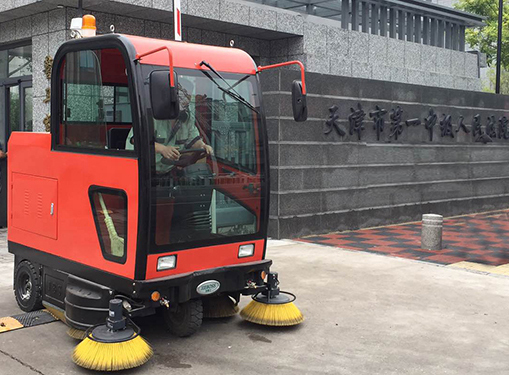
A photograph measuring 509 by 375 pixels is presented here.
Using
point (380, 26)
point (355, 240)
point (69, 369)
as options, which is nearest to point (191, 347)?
point (69, 369)

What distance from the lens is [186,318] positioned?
18.3ft

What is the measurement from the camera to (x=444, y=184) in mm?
14422

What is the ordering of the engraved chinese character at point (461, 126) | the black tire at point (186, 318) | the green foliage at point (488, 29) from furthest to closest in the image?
the green foliage at point (488, 29) → the engraved chinese character at point (461, 126) → the black tire at point (186, 318)

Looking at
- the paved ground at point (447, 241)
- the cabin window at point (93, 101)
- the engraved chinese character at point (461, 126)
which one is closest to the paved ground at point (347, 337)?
the paved ground at point (447, 241)

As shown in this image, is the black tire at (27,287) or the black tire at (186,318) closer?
the black tire at (186,318)

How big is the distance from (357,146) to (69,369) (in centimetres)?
824

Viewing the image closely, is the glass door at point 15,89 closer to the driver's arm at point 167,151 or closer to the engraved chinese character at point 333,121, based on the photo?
the engraved chinese character at point 333,121

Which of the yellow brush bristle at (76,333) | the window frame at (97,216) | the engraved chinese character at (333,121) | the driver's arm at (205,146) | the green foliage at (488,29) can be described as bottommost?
the yellow brush bristle at (76,333)

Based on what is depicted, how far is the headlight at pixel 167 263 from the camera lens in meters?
5.16

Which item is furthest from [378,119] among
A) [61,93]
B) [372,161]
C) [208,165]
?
[61,93]

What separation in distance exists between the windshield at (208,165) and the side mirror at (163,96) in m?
0.31

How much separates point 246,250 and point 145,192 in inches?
49.2

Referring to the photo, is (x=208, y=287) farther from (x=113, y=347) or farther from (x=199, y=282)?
(x=113, y=347)

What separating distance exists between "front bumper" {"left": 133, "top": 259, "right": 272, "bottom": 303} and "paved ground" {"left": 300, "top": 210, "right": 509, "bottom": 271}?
4.21 meters
